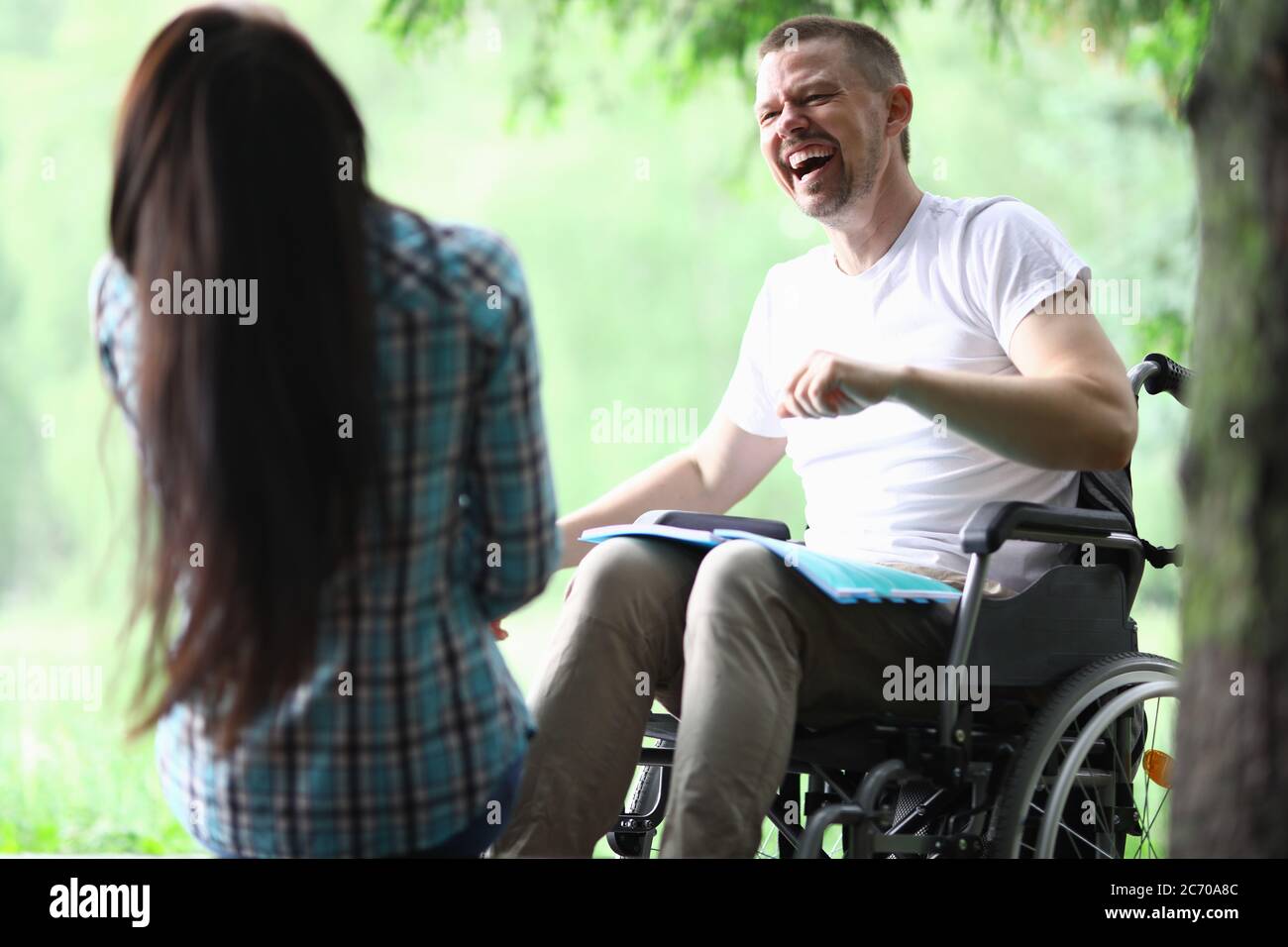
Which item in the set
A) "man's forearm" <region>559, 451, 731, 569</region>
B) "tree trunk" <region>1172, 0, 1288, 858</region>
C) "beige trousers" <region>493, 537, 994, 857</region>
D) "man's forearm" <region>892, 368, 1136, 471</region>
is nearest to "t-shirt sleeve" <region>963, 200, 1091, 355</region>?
"man's forearm" <region>892, 368, 1136, 471</region>

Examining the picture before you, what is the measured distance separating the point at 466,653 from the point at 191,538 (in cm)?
30

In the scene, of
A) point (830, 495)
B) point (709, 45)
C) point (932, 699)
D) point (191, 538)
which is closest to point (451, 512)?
point (191, 538)

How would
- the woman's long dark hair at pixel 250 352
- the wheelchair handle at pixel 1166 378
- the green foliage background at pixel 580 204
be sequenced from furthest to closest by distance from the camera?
the green foliage background at pixel 580 204, the wheelchair handle at pixel 1166 378, the woman's long dark hair at pixel 250 352

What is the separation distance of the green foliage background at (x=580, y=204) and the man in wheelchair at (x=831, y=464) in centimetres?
558

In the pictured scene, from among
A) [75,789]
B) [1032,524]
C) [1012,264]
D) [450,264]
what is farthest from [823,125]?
[75,789]

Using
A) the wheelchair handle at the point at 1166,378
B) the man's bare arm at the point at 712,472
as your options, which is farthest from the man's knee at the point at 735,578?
the wheelchair handle at the point at 1166,378

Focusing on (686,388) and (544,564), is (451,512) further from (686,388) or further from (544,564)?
(686,388)

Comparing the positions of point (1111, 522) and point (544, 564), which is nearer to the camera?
point (544, 564)

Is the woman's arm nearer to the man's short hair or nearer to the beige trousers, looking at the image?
the beige trousers

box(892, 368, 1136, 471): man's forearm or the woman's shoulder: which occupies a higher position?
the woman's shoulder

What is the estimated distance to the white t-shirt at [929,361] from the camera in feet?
7.23

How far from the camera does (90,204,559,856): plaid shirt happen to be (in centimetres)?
142

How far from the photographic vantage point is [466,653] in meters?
1.50

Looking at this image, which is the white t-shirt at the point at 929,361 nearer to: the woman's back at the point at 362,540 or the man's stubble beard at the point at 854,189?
the man's stubble beard at the point at 854,189
